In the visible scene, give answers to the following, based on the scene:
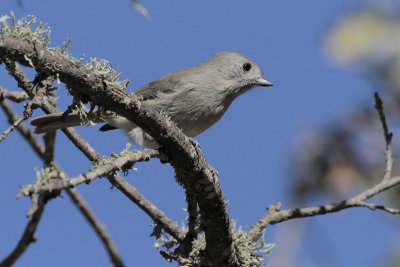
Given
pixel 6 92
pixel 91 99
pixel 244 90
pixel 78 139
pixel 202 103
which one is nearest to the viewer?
pixel 91 99

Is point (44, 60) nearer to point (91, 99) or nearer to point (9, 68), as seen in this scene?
point (9, 68)

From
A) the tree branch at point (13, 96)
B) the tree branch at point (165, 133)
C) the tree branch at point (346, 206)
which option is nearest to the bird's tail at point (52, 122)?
the tree branch at point (13, 96)

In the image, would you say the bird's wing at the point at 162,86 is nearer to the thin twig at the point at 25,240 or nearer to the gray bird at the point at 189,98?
the gray bird at the point at 189,98

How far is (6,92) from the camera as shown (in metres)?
3.64

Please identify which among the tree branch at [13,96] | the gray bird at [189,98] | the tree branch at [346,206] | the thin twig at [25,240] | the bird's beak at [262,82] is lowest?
the tree branch at [346,206]

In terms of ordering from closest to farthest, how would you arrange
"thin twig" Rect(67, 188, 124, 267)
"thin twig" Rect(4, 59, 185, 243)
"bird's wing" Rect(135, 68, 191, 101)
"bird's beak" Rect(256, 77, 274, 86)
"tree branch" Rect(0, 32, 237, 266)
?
1. "tree branch" Rect(0, 32, 237, 266)
2. "thin twig" Rect(4, 59, 185, 243)
3. "thin twig" Rect(67, 188, 124, 267)
4. "bird's wing" Rect(135, 68, 191, 101)
5. "bird's beak" Rect(256, 77, 274, 86)

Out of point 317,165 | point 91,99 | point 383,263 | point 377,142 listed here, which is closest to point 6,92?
point 91,99

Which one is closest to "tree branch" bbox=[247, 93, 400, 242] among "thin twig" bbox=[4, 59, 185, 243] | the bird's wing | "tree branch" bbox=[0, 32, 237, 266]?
"tree branch" bbox=[0, 32, 237, 266]

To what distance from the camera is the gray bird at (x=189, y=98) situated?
423 cm

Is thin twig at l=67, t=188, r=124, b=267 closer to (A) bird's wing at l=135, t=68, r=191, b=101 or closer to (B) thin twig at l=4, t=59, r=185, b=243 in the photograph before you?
(B) thin twig at l=4, t=59, r=185, b=243

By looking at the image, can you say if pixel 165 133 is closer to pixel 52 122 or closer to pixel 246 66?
pixel 52 122

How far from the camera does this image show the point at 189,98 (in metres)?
4.53

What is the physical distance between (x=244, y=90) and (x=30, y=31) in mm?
3348

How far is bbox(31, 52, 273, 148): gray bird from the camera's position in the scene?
13.9 ft
